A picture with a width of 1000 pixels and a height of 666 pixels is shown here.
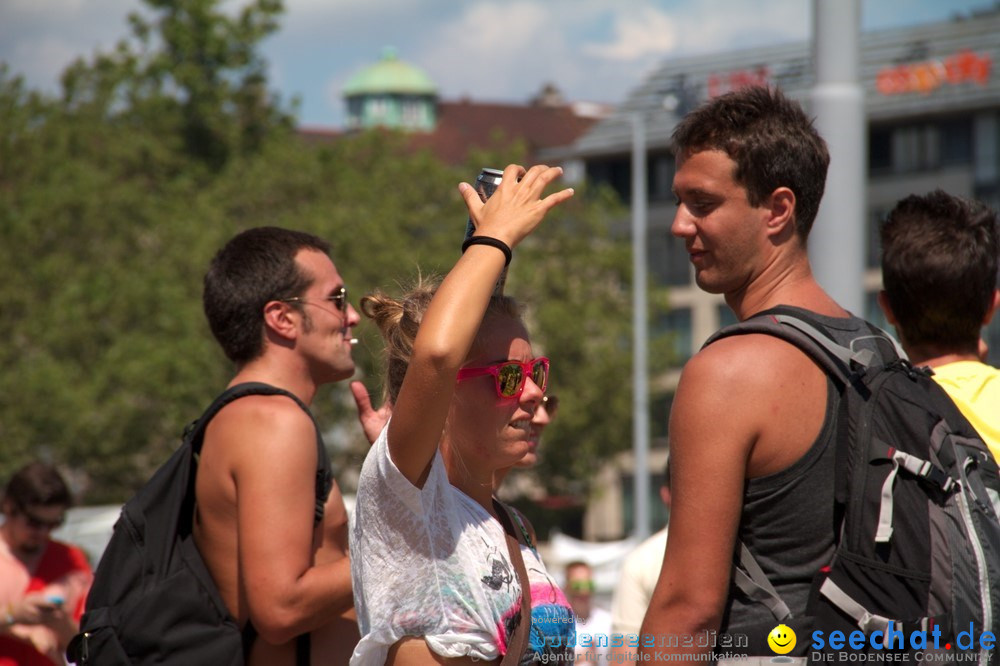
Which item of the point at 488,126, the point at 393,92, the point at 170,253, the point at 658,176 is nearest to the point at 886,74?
the point at 658,176

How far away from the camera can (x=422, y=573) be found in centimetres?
273

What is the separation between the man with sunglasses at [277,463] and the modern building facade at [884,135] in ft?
136

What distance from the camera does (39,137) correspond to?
1388 inches

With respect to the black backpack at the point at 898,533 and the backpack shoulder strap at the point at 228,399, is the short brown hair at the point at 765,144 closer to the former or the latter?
the black backpack at the point at 898,533

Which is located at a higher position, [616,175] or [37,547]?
[37,547]

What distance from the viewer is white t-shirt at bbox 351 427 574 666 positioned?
270 centimetres

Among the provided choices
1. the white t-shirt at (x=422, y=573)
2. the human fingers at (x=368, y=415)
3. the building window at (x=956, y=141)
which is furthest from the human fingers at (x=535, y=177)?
the building window at (x=956, y=141)

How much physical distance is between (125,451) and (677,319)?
2740 centimetres

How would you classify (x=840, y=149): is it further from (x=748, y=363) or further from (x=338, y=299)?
(x=748, y=363)

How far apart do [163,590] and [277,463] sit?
1.45 feet

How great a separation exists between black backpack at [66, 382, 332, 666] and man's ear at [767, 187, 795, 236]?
4.73ft

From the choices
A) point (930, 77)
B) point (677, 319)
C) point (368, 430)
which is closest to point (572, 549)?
point (677, 319)

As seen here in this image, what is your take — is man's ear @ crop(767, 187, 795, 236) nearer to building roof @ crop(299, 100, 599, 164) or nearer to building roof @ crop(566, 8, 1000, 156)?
building roof @ crop(566, 8, 1000, 156)

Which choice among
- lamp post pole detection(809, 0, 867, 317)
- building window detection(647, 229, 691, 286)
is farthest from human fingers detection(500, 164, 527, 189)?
building window detection(647, 229, 691, 286)
